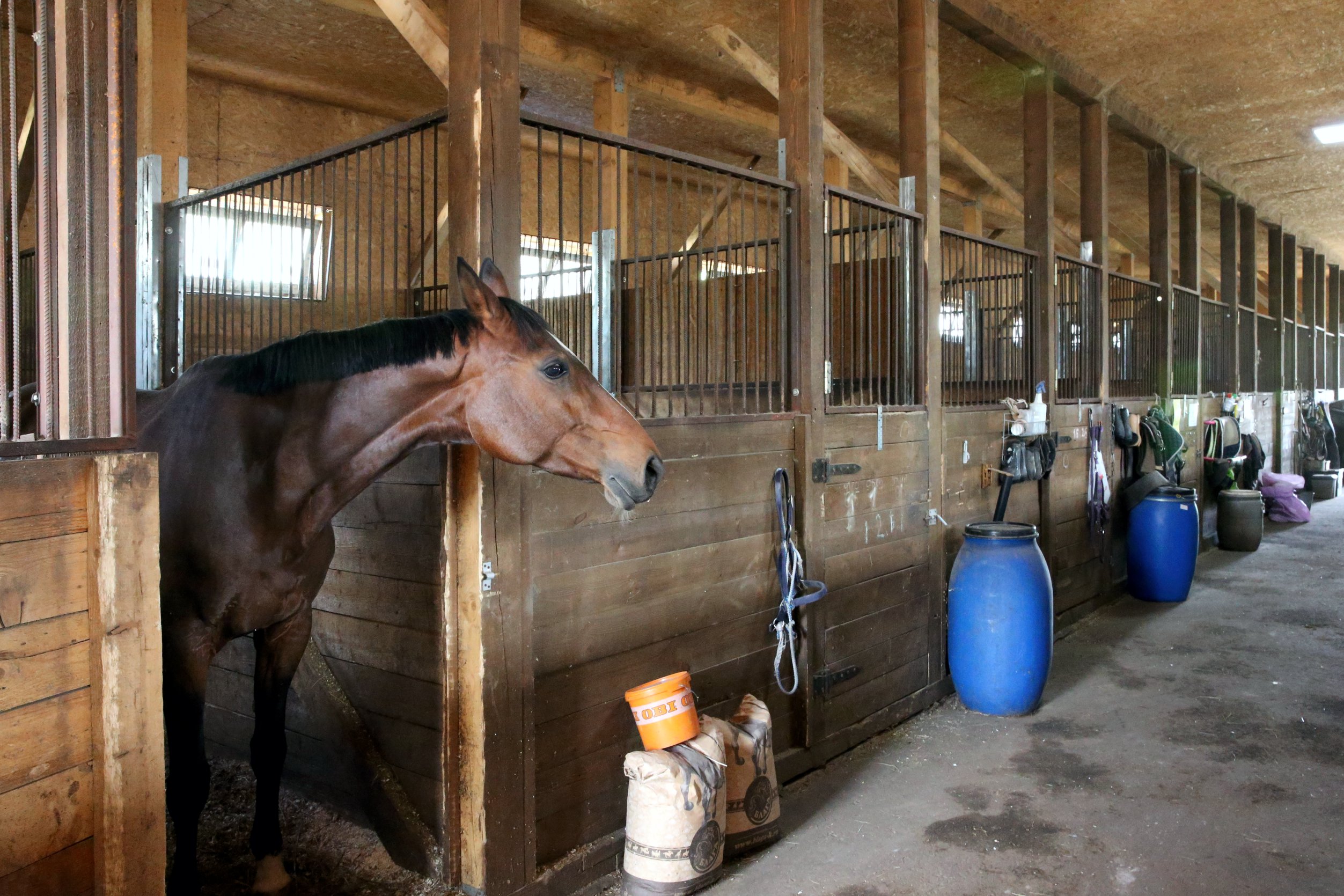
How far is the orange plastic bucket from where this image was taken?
88.4 inches

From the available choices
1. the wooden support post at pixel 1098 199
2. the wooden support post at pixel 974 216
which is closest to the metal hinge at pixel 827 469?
the wooden support post at pixel 1098 199

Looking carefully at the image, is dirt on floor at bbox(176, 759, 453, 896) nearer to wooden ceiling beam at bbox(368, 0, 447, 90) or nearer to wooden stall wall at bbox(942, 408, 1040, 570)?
wooden ceiling beam at bbox(368, 0, 447, 90)

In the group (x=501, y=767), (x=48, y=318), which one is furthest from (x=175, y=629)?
(x=48, y=318)

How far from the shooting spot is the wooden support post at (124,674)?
1.28 m

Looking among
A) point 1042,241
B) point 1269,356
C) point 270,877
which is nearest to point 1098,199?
point 1042,241

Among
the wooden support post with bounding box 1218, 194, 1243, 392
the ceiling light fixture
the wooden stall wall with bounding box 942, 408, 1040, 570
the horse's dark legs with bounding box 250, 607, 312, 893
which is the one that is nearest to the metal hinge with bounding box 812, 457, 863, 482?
the wooden stall wall with bounding box 942, 408, 1040, 570

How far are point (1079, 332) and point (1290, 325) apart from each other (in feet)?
24.3

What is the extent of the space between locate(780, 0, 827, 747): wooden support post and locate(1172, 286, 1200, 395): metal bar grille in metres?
5.19

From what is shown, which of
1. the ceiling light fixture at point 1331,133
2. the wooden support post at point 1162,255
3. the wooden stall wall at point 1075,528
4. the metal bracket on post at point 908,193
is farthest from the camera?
the ceiling light fixture at point 1331,133

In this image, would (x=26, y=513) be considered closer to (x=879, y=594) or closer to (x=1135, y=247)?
(x=879, y=594)

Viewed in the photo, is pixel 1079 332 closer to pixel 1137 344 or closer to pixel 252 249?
pixel 1137 344

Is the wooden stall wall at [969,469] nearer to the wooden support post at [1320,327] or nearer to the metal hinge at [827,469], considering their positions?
the metal hinge at [827,469]

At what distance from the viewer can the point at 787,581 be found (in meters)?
2.96

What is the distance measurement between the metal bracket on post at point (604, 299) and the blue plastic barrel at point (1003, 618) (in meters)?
1.88
